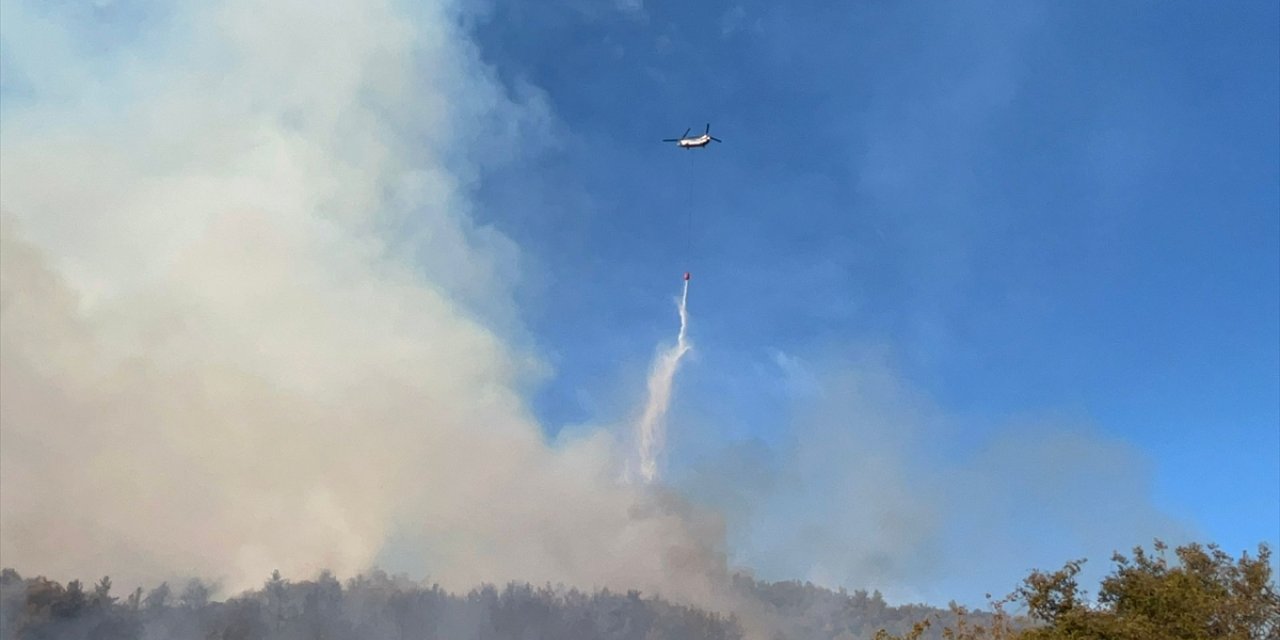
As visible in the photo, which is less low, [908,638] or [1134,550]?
[1134,550]

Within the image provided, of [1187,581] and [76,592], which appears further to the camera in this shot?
[76,592]

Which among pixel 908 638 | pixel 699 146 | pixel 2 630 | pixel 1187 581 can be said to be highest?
pixel 699 146

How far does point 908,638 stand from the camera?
56.1 m

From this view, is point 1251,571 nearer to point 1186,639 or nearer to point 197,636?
point 1186,639

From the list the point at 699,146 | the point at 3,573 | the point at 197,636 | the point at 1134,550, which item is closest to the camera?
the point at 1134,550

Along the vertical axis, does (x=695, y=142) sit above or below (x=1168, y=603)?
above

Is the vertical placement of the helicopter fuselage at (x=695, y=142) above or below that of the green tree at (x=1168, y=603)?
above

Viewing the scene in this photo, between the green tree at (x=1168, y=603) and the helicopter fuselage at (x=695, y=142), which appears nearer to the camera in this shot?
the green tree at (x=1168, y=603)

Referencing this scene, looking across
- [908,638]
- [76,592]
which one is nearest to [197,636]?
[76,592]

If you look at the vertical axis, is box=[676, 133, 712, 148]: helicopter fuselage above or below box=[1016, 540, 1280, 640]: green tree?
above

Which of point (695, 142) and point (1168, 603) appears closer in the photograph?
point (1168, 603)

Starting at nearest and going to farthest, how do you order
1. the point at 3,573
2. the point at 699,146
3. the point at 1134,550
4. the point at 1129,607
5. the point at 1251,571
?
1. the point at 1251,571
2. the point at 1129,607
3. the point at 1134,550
4. the point at 699,146
5. the point at 3,573

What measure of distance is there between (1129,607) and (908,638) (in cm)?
1473

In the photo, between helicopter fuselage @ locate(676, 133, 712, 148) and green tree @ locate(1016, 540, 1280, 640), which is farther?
helicopter fuselage @ locate(676, 133, 712, 148)
